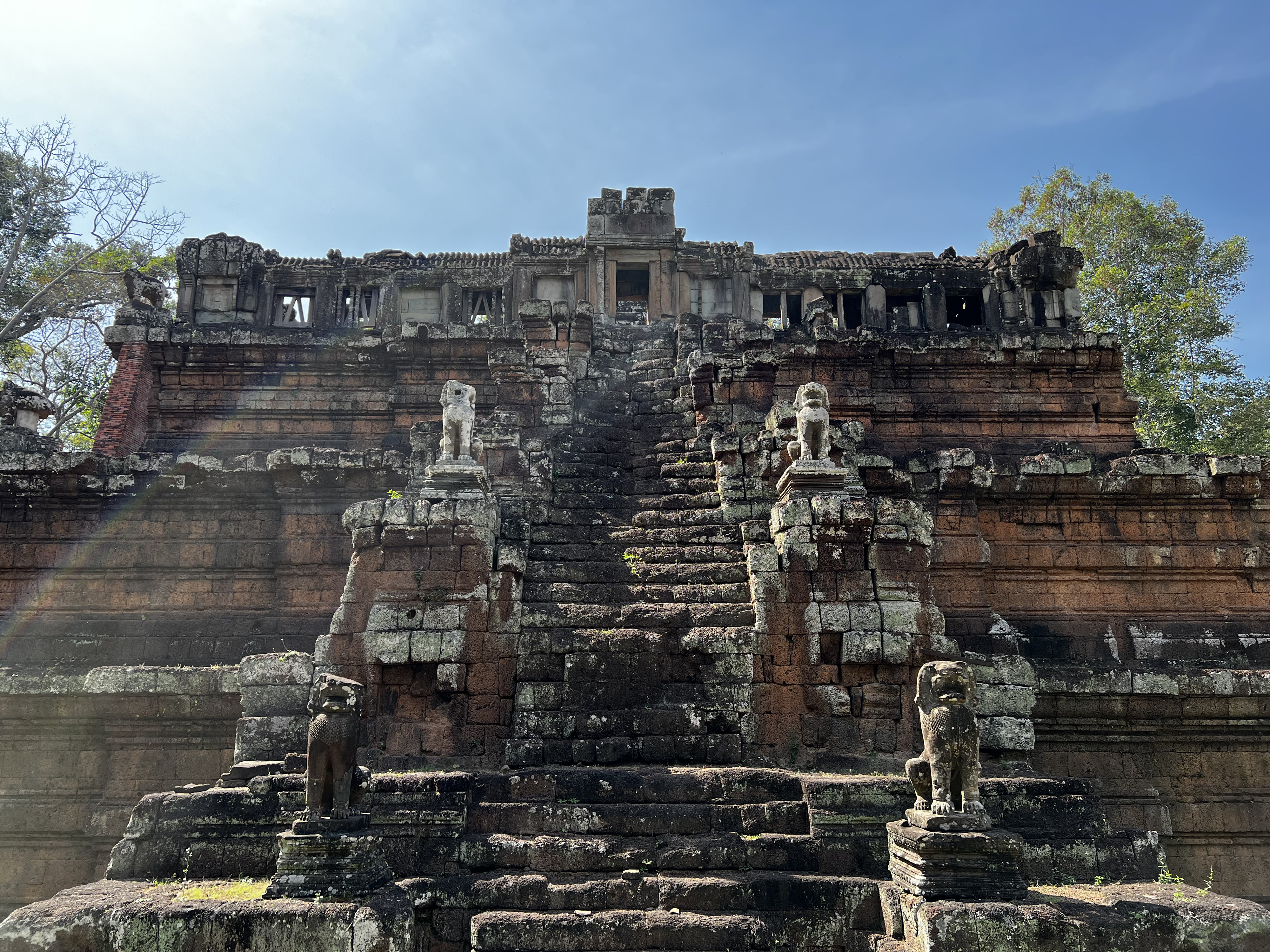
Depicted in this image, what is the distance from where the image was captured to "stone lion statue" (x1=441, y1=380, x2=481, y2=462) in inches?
335

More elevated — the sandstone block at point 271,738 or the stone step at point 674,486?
the stone step at point 674,486

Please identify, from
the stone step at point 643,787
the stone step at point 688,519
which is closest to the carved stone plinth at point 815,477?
the stone step at point 688,519

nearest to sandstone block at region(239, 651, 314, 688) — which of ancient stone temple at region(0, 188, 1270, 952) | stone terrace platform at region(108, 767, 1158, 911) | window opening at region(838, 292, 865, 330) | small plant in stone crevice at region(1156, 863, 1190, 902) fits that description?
ancient stone temple at region(0, 188, 1270, 952)

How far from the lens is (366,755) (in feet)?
22.7

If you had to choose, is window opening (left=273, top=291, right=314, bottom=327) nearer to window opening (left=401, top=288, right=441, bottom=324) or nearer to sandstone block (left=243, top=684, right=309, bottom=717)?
window opening (left=401, top=288, right=441, bottom=324)

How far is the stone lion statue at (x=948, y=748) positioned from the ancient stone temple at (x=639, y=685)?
27 mm

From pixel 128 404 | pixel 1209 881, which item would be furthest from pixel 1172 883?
pixel 128 404

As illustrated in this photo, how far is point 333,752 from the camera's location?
5594 millimetres

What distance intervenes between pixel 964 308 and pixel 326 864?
1848 cm

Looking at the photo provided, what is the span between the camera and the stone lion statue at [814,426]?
8422mm

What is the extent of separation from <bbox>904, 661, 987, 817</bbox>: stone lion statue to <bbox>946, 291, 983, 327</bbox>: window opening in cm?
1506

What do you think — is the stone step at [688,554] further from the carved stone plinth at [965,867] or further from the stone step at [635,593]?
the carved stone plinth at [965,867]

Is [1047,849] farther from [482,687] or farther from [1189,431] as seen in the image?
[1189,431]

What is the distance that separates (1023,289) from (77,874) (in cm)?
1819
